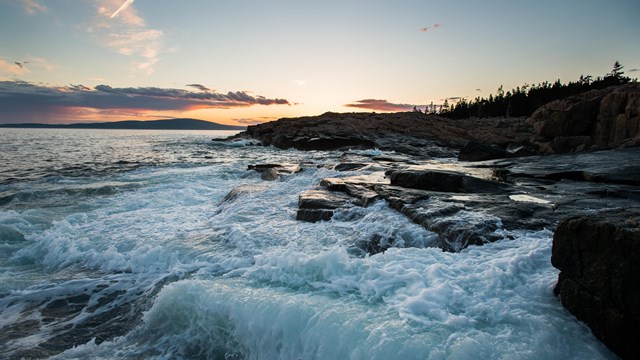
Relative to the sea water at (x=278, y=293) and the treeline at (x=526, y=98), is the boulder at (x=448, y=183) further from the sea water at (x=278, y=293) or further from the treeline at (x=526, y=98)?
the treeline at (x=526, y=98)

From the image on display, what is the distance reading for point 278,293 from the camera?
4.63 meters

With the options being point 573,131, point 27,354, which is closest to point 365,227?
point 27,354

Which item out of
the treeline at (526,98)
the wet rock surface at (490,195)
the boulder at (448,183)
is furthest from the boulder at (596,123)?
the treeline at (526,98)

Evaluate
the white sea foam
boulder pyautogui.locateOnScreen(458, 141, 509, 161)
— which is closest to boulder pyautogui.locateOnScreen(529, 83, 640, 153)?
boulder pyautogui.locateOnScreen(458, 141, 509, 161)

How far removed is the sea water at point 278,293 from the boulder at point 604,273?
195 mm

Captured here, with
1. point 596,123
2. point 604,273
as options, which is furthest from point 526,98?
point 604,273

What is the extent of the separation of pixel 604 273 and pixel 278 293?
3564 millimetres

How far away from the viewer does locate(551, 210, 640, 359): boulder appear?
3006 millimetres

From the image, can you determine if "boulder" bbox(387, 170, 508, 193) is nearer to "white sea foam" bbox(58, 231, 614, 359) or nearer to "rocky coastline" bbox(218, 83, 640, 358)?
"rocky coastline" bbox(218, 83, 640, 358)

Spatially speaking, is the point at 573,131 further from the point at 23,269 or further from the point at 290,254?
the point at 23,269

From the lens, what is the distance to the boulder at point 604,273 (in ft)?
9.86

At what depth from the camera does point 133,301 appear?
209 inches

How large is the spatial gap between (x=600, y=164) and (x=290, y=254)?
10888mm

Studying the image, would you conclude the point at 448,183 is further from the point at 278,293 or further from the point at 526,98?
the point at 526,98
